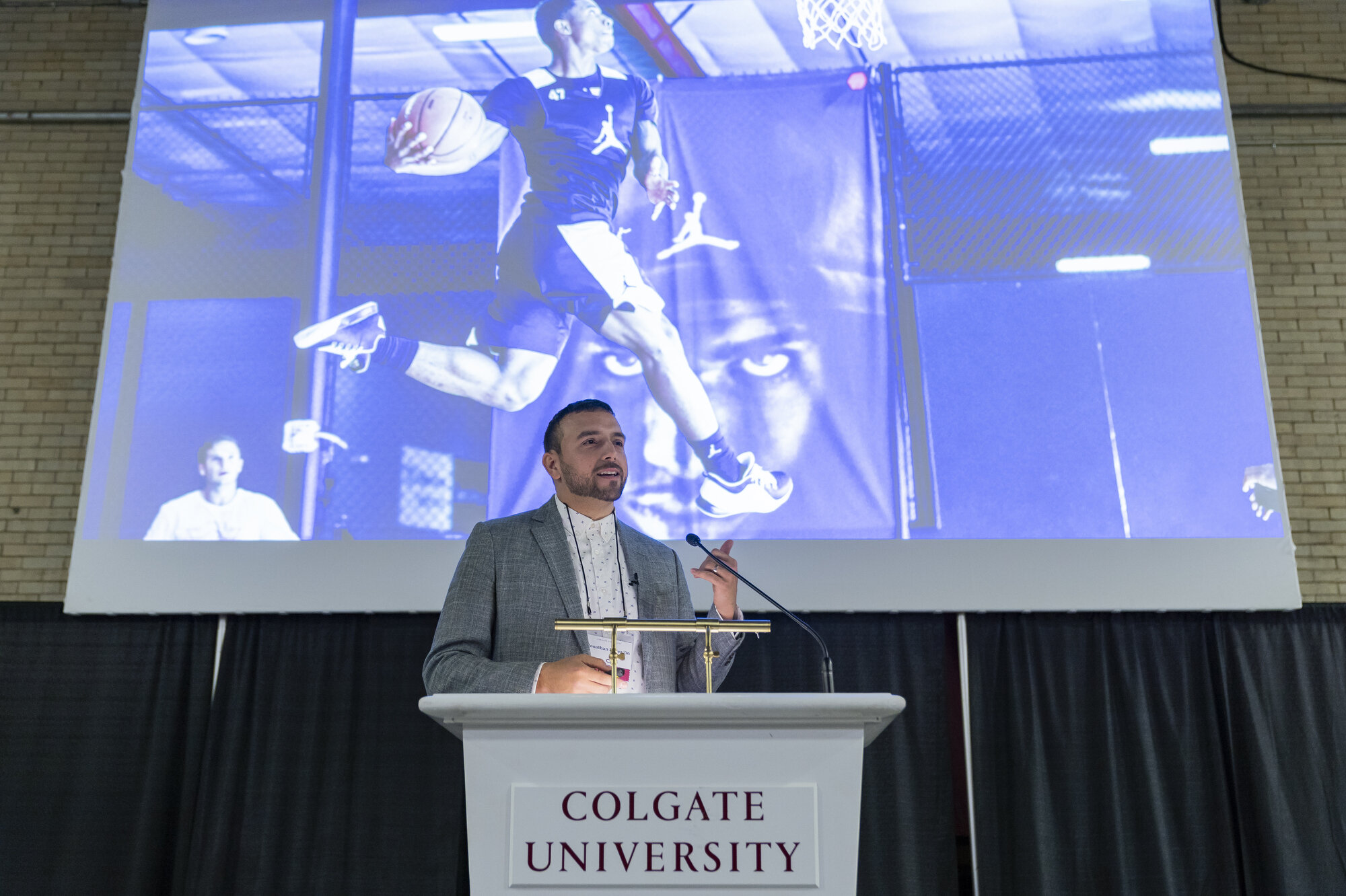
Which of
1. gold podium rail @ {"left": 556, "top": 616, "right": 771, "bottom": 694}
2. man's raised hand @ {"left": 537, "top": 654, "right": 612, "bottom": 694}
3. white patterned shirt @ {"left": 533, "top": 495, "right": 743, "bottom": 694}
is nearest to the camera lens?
gold podium rail @ {"left": 556, "top": 616, "right": 771, "bottom": 694}

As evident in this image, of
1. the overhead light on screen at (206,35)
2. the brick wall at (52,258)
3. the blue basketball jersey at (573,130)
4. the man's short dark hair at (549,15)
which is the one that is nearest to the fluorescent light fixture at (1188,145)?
the blue basketball jersey at (573,130)

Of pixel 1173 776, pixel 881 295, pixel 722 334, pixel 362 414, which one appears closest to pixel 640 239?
pixel 722 334

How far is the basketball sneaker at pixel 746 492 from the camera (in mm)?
3805

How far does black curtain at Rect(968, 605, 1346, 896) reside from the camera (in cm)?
381

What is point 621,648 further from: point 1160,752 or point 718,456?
point 1160,752

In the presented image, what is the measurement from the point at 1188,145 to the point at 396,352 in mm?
3087

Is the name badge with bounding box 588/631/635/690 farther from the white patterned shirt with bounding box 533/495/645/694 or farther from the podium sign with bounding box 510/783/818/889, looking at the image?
the podium sign with bounding box 510/783/818/889

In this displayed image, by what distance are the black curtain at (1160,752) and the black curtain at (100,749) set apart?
9.51 ft

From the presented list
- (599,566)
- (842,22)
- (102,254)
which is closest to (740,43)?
(842,22)

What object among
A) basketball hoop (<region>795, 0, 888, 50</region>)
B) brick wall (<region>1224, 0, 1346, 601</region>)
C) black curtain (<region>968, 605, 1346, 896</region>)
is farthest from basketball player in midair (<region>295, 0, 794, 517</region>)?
brick wall (<region>1224, 0, 1346, 601</region>)

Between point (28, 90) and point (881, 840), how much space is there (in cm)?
492

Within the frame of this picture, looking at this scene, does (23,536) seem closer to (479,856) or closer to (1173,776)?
(479,856)

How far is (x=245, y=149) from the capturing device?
14.0 ft

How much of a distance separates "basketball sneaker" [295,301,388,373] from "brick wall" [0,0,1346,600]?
1325 mm
